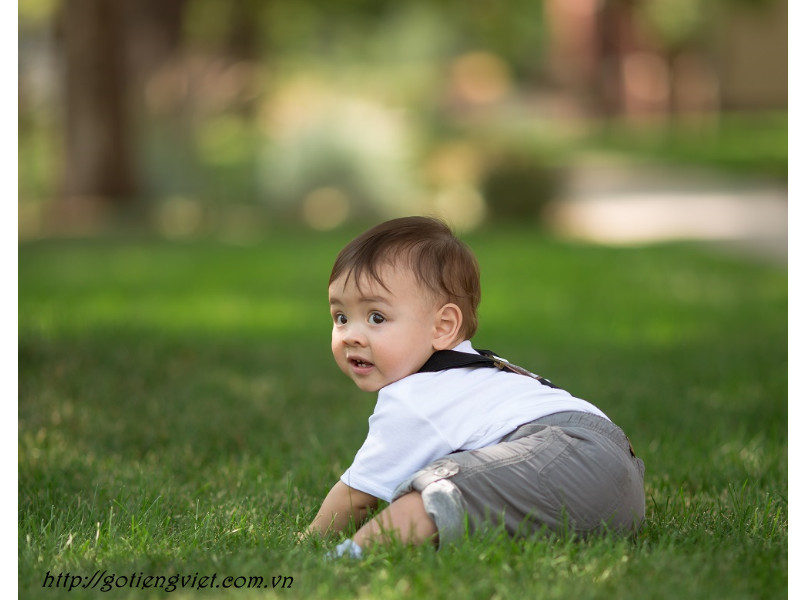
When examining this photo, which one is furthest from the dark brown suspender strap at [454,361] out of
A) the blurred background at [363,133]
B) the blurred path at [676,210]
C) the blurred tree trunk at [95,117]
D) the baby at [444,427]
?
the blurred tree trunk at [95,117]

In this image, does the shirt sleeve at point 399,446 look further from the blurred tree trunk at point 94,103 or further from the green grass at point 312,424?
the blurred tree trunk at point 94,103

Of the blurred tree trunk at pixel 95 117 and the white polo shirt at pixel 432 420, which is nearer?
the white polo shirt at pixel 432 420

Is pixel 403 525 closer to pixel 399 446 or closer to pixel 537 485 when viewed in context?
pixel 399 446

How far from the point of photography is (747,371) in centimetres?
581

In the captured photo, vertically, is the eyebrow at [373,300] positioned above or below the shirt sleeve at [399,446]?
above

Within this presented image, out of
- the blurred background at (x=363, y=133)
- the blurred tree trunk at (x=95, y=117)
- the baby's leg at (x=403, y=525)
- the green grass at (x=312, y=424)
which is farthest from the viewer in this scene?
the blurred tree trunk at (x=95, y=117)

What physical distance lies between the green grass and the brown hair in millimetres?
700

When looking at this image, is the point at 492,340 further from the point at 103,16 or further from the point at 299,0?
the point at 299,0

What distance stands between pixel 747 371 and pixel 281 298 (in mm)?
4244

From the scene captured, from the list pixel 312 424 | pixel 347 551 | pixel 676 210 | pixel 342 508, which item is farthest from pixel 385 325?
pixel 676 210

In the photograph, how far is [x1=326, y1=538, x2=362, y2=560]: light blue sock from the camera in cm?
274

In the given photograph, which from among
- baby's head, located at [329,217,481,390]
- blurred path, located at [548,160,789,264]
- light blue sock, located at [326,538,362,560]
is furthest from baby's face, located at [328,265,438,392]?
blurred path, located at [548,160,789,264]

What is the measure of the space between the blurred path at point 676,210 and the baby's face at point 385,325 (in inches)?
336

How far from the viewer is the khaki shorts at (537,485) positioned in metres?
2.79
